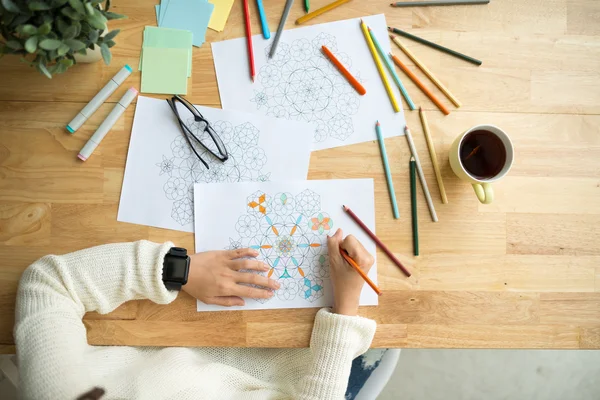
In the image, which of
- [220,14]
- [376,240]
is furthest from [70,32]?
[376,240]

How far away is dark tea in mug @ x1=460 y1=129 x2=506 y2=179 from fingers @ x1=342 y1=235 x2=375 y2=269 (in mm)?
235

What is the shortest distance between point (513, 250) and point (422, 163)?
0.77 ft

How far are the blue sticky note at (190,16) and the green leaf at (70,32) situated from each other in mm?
204

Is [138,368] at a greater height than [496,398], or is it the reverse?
[138,368]

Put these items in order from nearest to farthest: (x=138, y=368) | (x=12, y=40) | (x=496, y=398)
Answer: (x=12, y=40)
(x=138, y=368)
(x=496, y=398)

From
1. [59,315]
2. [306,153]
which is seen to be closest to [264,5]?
[306,153]

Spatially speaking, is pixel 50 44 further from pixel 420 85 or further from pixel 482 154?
pixel 482 154

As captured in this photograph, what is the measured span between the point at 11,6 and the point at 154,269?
0.43 metres

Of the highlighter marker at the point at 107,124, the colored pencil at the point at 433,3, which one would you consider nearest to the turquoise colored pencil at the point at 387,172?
the colored pencil at the point at 433,3

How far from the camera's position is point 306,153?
2.63 feet

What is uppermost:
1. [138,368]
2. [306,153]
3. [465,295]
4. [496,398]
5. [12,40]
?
[12,40]

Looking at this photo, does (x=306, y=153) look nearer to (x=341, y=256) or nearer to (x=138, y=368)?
(x=341, y=256)

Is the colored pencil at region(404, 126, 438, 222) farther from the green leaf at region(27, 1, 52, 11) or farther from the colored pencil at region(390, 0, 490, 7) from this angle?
the green leaf at region(27, 1, 52, 11)

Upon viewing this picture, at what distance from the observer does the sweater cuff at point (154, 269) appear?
28.8 inches
